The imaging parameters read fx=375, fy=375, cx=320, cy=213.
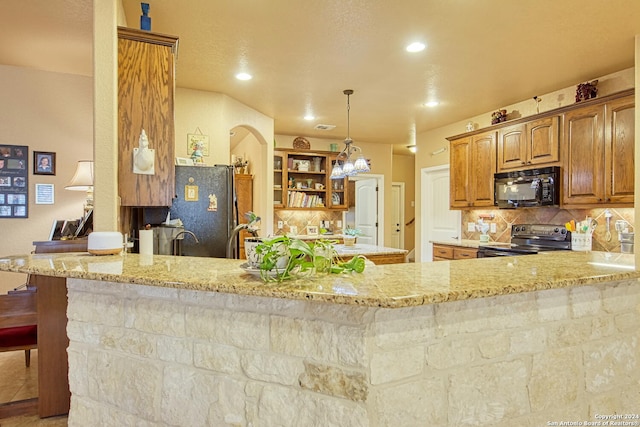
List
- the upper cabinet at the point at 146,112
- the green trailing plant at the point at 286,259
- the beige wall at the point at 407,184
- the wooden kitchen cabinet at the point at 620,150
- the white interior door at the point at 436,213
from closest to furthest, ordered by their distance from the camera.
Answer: the green trailing plant at the point at 286,259
the upper cabinet at the point at 146,112
the wooden kitchen cabinet at the point at 620,150
the white interior door at the point at 436,213
the beige wall at the point at 407,184

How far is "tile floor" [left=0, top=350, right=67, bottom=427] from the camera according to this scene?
6.30ft

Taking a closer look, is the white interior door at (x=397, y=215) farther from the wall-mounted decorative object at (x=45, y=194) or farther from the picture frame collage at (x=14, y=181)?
the picture frame collage at (x=14, y=181)

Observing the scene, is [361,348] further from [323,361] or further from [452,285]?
[452,285]

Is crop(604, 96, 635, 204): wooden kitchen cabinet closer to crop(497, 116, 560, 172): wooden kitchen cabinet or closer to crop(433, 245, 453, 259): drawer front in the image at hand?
crop(497, 116, 560, 172): wooden kitchen cabinet

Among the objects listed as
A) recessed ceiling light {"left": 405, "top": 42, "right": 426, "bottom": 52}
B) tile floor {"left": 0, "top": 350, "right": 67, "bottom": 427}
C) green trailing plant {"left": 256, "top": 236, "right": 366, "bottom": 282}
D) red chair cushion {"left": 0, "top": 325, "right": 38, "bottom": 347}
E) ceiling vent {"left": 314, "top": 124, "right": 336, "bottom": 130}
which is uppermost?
ceiling vent {"left": 314, "top": 124, "right": 336, "bottom": 130}

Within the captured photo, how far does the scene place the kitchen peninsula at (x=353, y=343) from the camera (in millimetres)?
1029

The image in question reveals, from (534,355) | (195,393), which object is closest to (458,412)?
(534,355)

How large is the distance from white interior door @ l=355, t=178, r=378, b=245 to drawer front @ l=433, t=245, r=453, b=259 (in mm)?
2103

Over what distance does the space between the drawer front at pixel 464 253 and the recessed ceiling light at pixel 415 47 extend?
2521 millimetres

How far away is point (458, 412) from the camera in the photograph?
1.12 meters

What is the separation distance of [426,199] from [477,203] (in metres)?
1.39

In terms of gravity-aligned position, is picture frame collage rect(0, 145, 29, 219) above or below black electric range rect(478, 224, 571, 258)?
above

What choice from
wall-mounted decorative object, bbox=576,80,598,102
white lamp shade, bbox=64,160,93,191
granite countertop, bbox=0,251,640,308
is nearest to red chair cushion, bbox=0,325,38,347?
granite countertop, bbox=0,251,640,308

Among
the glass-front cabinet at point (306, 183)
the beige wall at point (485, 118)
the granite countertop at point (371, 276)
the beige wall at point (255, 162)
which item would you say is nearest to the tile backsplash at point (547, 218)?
the beige wall at point (485, 118)
